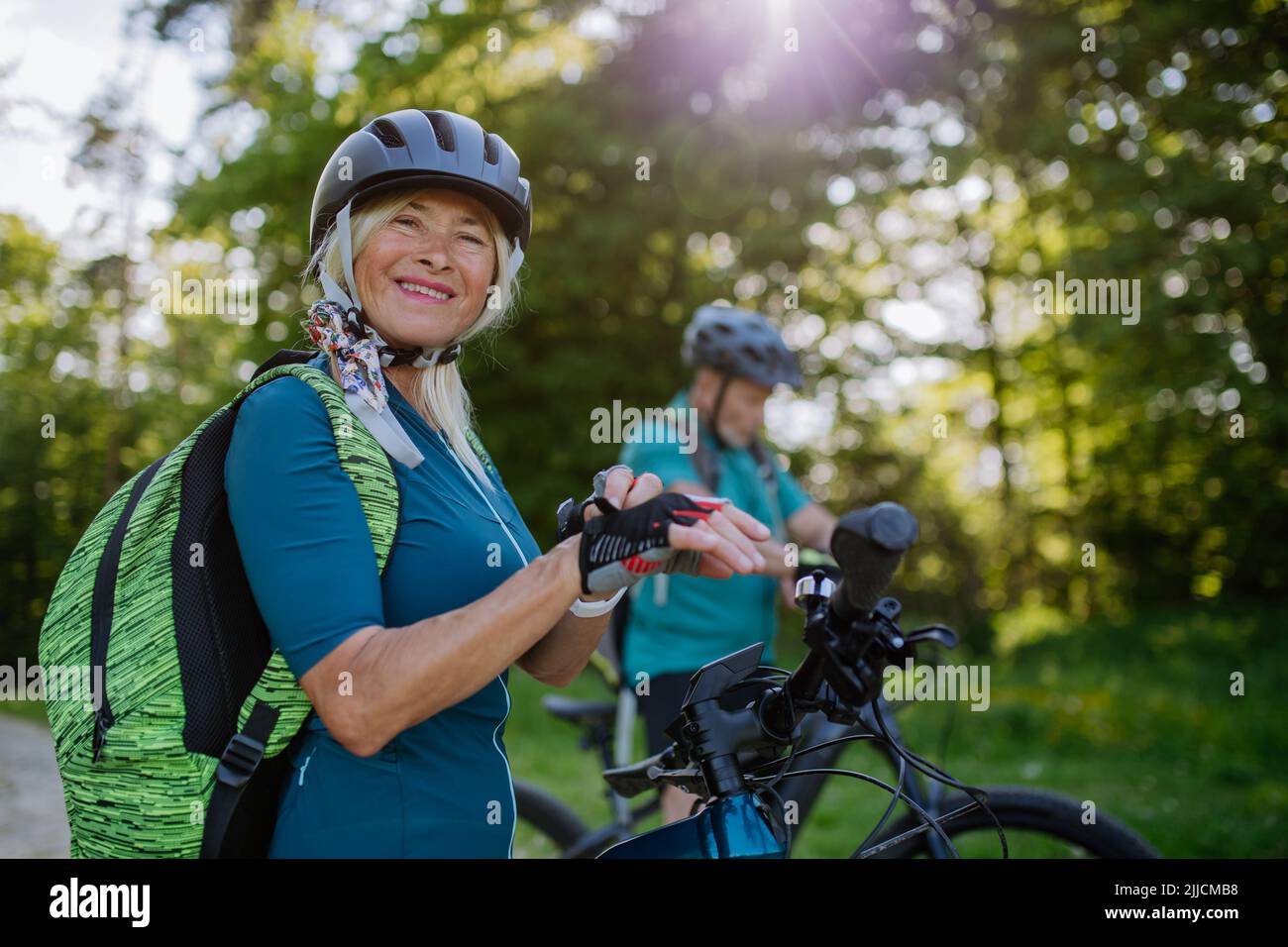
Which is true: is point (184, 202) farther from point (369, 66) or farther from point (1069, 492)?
point (1069, 492)

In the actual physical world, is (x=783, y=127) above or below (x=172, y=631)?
above

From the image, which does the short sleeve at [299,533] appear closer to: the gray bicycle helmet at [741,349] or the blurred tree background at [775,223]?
the gray bicycle helmet at [741,349]

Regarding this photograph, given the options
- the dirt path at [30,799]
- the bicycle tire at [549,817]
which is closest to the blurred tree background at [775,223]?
the dirt path at [30,799]

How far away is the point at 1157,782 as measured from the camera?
775cm

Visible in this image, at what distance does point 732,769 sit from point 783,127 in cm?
1400

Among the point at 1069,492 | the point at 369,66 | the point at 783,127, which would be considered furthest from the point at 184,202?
the point at 1069,492

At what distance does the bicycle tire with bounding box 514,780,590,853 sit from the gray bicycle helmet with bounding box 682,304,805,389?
82.6 inches

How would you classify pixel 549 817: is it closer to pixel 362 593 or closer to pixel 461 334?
pixel 461 334

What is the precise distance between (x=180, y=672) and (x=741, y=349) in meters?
3.45

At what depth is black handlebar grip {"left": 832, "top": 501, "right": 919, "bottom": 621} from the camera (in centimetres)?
149

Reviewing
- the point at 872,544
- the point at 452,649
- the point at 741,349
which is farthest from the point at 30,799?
the point at 872,544

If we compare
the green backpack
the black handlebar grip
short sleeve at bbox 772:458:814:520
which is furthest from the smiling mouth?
short sleeve at bbox 772:458:814:520

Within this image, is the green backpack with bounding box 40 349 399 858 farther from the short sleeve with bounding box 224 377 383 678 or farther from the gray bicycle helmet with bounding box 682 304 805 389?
the gray bicycle helmet with bounding box 682 304 805 389
